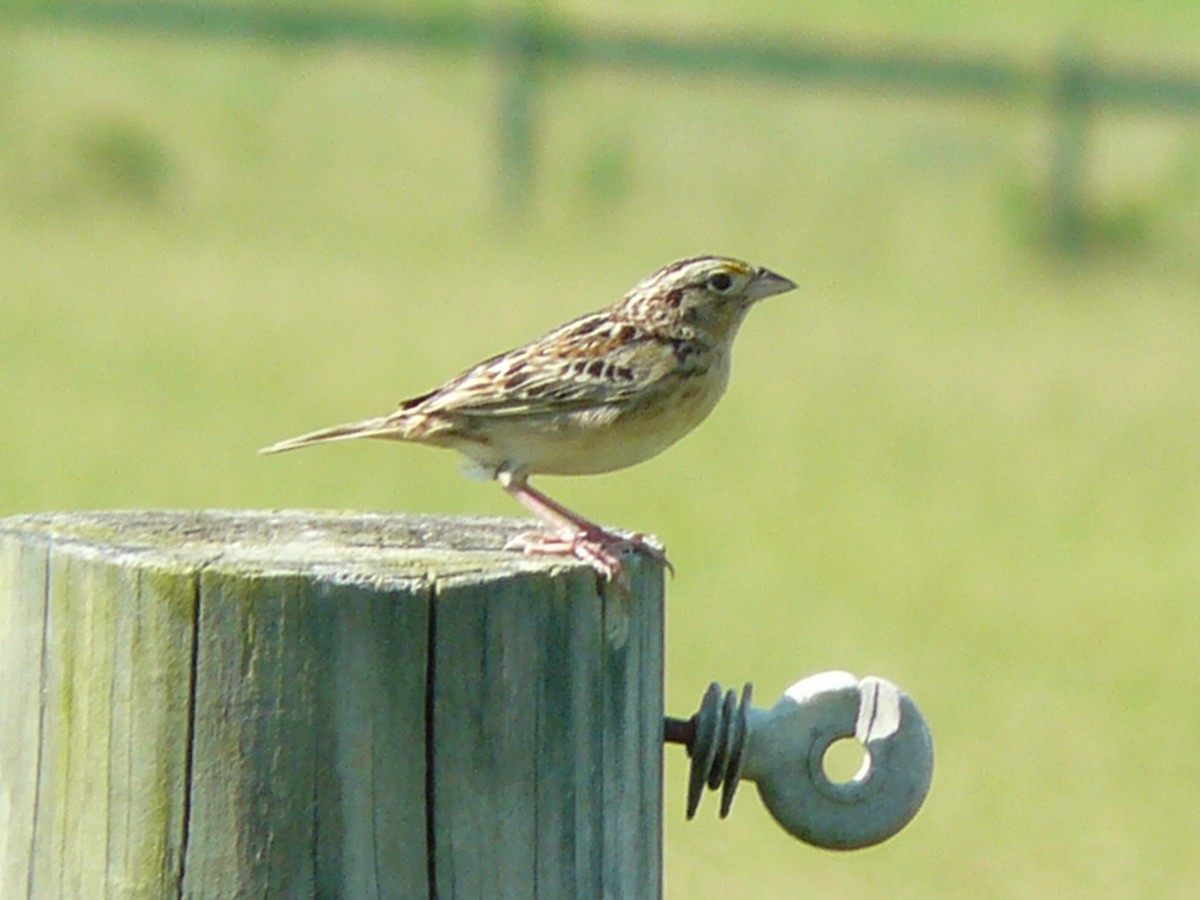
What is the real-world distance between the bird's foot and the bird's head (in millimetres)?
1565

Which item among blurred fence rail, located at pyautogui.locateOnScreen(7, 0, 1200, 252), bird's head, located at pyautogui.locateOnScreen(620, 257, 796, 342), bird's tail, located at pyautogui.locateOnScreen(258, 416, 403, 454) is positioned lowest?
blurred fence rail, located at pyautogui.locateOnScreen(7, 0, 1200, 252)

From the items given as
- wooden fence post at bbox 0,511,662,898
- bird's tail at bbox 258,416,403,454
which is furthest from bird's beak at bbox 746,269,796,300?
wooden fence post at bbox 0,511,662,898

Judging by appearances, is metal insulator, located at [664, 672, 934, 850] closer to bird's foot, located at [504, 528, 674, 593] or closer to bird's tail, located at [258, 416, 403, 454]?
bird's foot, located at [504, 528, 674, 593]

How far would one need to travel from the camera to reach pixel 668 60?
101 ft

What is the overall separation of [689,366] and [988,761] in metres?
6.63

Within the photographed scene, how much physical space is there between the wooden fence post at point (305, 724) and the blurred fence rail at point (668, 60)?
26.4m

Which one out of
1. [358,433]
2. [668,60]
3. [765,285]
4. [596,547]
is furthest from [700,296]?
[668,60]

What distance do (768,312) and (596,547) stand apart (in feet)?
68.1

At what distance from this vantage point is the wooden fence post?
121 inches

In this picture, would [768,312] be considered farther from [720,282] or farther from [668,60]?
[720,282]

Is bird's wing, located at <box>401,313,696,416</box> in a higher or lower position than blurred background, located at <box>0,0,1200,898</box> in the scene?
higher

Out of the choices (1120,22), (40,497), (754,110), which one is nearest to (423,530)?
(40,497)

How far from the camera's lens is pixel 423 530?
152 inches

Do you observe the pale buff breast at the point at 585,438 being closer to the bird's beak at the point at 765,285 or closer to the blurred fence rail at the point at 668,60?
the bird's beak at the point at 765,285
